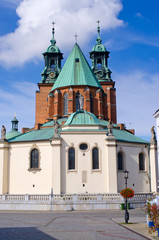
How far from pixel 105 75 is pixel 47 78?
10.6 metres

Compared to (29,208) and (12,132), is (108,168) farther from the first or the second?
(12,132)

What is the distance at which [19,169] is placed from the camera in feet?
127

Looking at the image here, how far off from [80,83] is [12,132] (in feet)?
75.6

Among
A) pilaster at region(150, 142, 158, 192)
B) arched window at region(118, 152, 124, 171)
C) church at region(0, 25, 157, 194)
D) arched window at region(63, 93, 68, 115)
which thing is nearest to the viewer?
church at region(0, 25, 157, 194)

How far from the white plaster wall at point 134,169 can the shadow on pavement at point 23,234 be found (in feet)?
73.1

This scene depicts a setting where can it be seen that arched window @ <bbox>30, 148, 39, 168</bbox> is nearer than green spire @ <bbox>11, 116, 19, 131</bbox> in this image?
Yes

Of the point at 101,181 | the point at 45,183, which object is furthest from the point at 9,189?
the point at 101,181

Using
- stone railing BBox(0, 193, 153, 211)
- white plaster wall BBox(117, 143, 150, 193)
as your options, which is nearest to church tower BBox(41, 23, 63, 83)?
white plaster wall BBox(117, 143, 150, 193)

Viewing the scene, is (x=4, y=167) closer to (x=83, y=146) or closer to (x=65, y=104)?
(x=83, y=146)

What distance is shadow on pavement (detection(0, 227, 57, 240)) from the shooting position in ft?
46.0

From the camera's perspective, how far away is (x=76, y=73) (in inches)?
1875

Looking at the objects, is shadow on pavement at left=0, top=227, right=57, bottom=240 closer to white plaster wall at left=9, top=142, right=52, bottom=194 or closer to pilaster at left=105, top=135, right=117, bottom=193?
pilaster at left=105, top=135, right=117, bottom=193

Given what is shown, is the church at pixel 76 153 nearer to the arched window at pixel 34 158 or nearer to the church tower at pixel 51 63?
the arched window at pixel 34 158

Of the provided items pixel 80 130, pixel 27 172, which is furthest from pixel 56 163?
pixel 27 172
